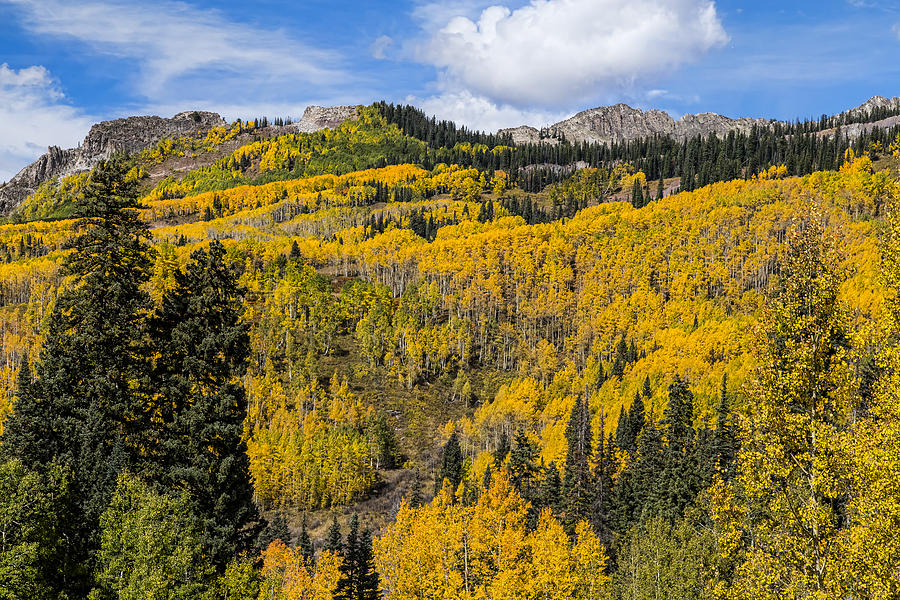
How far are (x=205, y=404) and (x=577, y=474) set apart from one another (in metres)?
61.0

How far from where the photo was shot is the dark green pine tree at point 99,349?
2534cm

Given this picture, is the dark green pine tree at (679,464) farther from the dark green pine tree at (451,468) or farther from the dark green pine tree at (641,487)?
the dark green pine tree at (451,468)

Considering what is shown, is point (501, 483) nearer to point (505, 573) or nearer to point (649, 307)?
Answer: point (505, 573)

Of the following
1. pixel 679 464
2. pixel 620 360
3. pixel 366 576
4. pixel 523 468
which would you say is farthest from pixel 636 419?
pixel 366 576

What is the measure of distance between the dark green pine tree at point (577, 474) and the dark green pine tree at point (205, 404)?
159ft

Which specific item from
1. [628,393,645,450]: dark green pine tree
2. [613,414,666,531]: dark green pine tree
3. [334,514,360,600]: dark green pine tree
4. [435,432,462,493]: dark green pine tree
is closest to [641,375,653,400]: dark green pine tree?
[628,393,645,450]: dark green pine tree

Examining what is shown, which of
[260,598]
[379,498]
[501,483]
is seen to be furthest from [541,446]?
[260,598]

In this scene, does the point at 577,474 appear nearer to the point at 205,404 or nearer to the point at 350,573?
the point at 350,573

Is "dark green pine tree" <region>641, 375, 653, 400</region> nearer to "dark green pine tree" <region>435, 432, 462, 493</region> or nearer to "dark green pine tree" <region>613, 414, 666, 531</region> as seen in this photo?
"dark green pine tree" <region>613, 414, 666, 531</region>

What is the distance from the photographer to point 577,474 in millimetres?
76500

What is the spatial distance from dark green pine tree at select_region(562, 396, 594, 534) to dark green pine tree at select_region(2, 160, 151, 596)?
171 ft

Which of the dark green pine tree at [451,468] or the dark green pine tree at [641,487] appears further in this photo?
the dark green pine tree at [451,468]

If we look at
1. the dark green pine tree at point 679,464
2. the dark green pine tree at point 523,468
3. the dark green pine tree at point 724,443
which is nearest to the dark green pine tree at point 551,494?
the dark green pine tree at point 523,468

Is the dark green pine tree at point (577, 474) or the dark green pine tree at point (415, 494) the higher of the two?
the dark green pine tree at point (577, 474)
